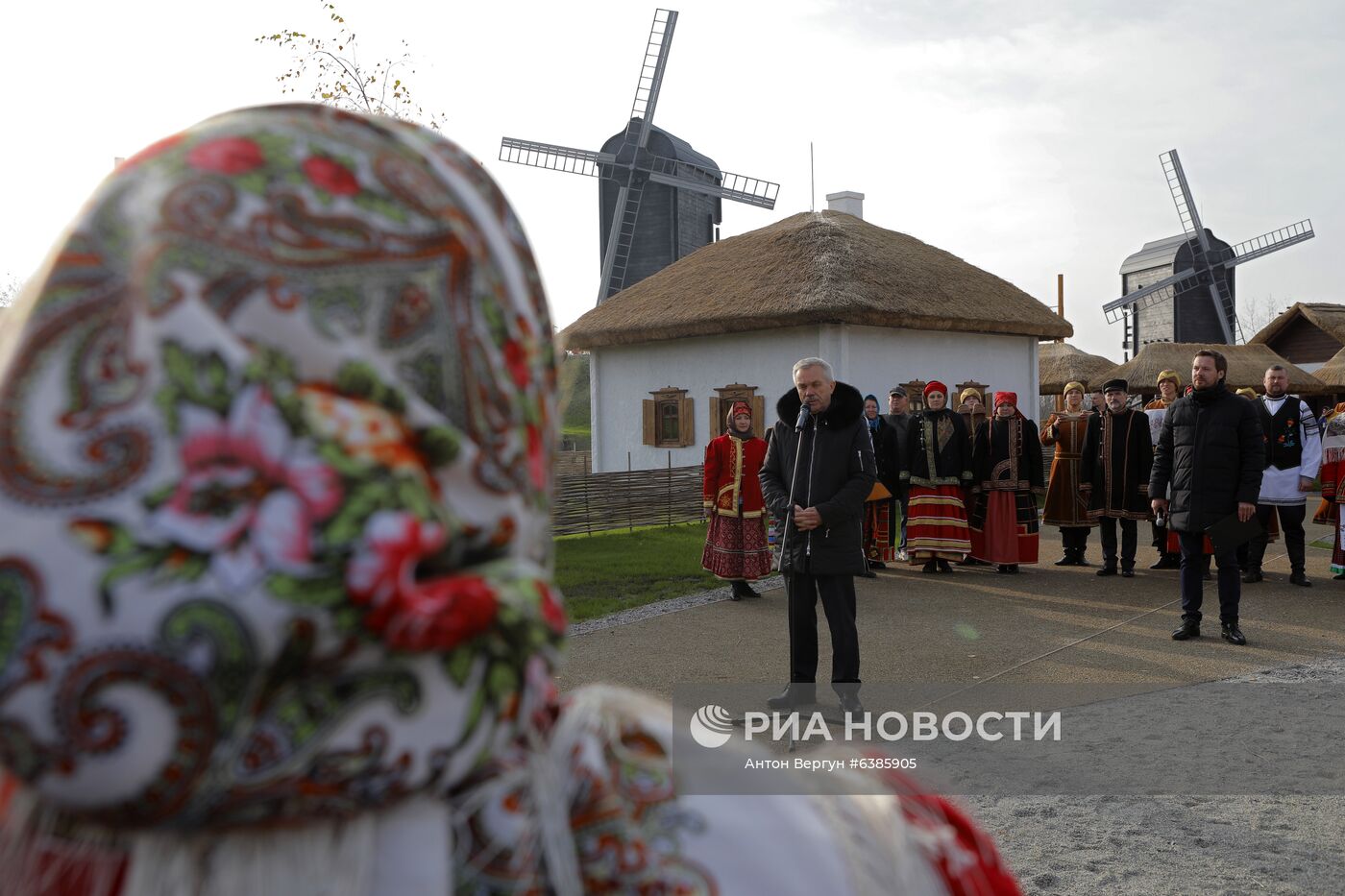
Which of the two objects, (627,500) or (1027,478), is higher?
(1027,478)

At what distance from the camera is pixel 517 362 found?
2.52 ft

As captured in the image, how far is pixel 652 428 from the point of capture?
19.4 metres

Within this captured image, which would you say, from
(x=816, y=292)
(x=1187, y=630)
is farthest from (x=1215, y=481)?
(x=816, y=292)

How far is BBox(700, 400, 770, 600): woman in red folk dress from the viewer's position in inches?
373

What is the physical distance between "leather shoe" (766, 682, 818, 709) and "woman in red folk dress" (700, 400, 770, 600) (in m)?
3.58

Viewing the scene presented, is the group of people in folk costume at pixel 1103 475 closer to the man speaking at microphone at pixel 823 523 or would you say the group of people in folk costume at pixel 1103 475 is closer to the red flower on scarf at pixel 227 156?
the man speaking at microphone at pixel 823 523

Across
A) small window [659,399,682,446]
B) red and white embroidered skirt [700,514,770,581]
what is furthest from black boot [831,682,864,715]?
small window [659,399,682,446]

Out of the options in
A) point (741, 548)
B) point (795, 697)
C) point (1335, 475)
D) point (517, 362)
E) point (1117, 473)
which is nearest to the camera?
point (517, 362)

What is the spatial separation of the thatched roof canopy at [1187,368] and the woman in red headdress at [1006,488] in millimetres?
19257

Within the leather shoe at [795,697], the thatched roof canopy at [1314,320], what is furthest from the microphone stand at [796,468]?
the thatched roof canopy at [1314,320]

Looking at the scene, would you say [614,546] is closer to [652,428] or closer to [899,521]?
[899,521]

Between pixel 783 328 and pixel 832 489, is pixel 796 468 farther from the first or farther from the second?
pixel 783 328

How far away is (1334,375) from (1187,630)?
24.7m

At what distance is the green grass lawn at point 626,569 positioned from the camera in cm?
932
